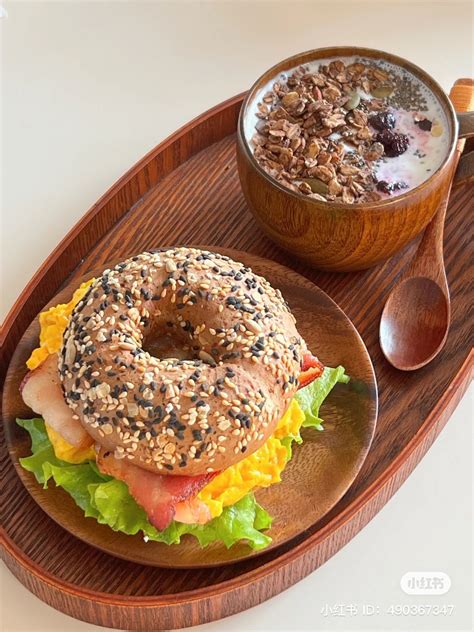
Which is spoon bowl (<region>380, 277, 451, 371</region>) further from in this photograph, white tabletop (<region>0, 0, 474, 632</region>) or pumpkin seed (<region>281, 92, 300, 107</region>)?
pumpkin seed (<region>281, 92, 300, 107</region>)

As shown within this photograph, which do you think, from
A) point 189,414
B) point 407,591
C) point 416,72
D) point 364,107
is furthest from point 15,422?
point 416,72

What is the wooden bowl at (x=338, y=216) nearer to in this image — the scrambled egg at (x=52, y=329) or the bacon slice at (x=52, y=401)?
the scrambled egg at (x=52, y=329)

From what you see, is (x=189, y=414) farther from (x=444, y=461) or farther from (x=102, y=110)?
(x=102, y=110)

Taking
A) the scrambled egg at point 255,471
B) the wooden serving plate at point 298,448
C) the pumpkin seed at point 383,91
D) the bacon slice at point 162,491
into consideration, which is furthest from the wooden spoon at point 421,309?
the bacon slice at point 162,491

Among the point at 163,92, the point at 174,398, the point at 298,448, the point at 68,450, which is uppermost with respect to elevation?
the point at 163,92

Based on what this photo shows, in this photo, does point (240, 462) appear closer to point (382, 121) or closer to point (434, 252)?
point (434, 252)

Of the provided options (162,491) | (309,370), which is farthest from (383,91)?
(162,491)

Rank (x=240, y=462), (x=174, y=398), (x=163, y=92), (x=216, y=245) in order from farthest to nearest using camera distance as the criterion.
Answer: (x=163, y=92), (x=216, y=245), (x=240, y=462), (x=174, y=398)

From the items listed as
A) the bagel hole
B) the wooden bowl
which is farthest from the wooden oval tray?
the bagel hole
